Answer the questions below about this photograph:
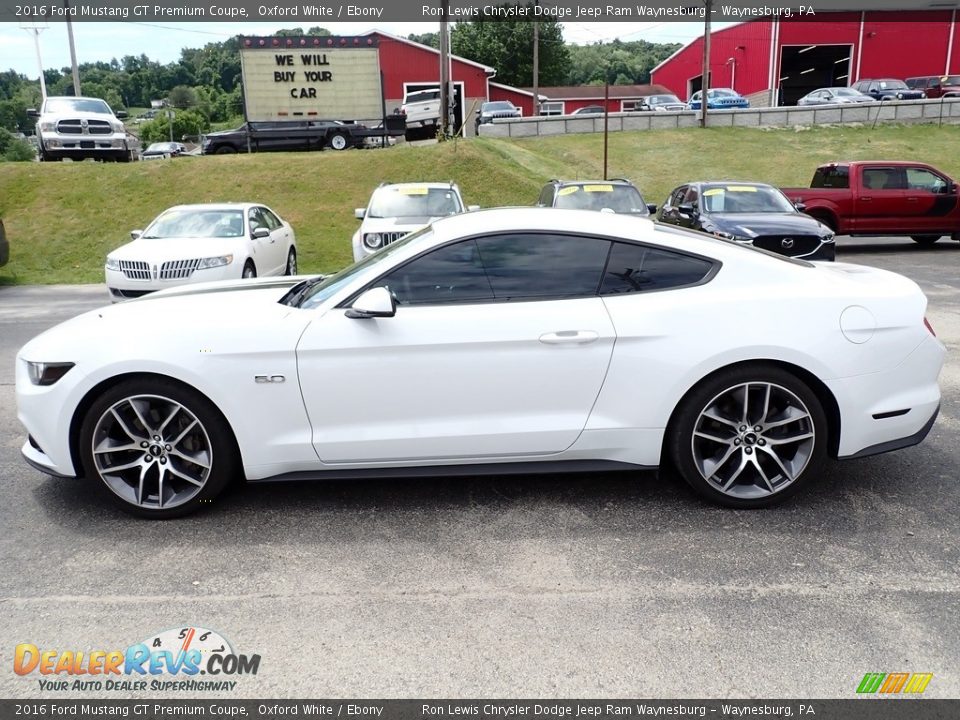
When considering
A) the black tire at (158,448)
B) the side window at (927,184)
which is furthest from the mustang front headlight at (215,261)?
the side window at (927,184)

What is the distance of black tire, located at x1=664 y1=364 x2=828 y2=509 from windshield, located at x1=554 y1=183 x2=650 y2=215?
9090mm

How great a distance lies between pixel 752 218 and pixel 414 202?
5.41m

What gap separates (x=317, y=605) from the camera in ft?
10.0

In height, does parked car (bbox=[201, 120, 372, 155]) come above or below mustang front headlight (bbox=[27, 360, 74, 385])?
above

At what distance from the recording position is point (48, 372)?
375 cm

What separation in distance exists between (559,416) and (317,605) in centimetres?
147

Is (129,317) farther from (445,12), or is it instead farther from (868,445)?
(445,12)

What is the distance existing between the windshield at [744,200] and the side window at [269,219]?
7.34m

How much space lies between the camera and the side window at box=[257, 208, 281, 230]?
479 inches

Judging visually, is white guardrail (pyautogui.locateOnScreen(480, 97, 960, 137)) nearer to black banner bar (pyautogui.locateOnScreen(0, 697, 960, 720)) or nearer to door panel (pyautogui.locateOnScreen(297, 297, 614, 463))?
door panel (pyautogui.locateOnScreen(297, 297, 614, 463))

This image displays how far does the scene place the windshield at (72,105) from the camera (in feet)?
73.3

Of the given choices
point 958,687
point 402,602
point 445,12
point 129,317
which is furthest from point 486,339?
point 445,12

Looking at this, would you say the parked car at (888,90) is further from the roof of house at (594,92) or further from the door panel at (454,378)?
the door panel at (454,378)

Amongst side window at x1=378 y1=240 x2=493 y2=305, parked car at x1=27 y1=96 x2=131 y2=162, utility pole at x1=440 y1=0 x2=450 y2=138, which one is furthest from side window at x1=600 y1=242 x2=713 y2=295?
parked car at x1=27 y1=96 x2=131 y2=162
